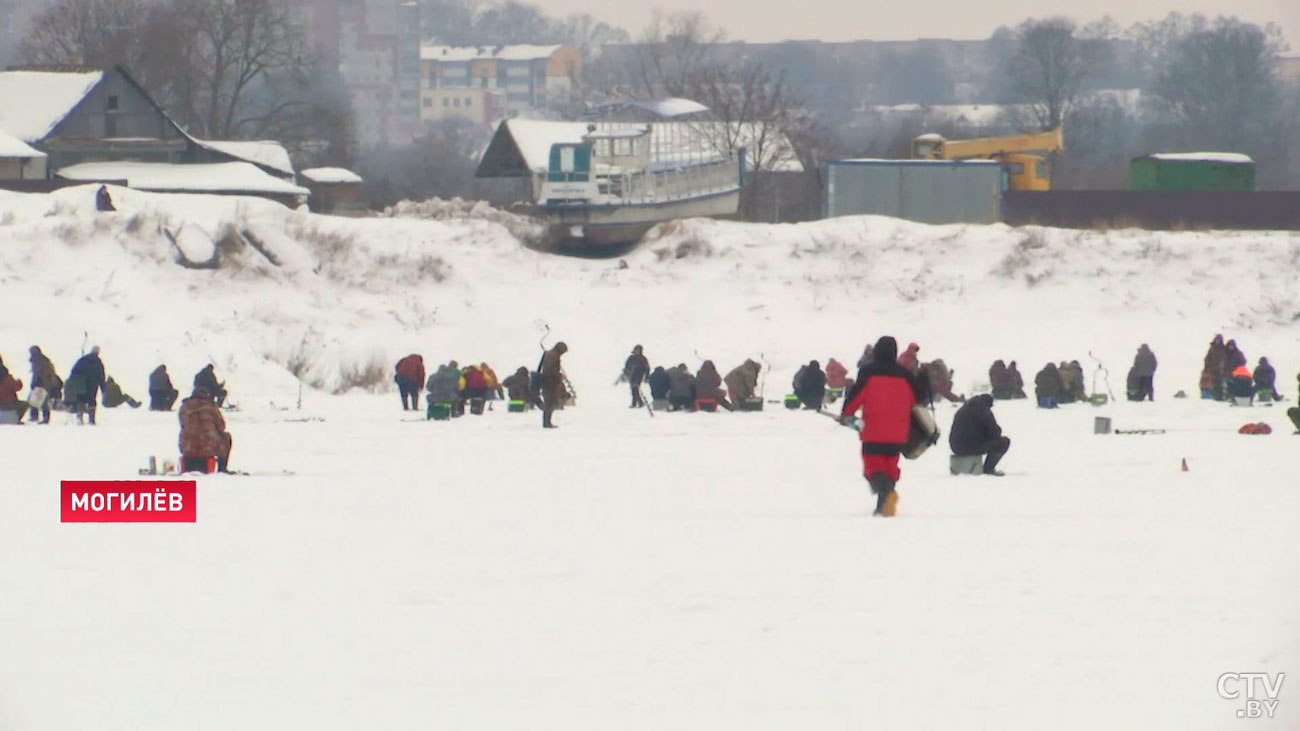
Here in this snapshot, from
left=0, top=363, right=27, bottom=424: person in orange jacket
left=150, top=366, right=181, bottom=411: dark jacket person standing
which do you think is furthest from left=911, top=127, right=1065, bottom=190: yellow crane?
left=0, top=363, right=27, bottom=424: person in orange jacket

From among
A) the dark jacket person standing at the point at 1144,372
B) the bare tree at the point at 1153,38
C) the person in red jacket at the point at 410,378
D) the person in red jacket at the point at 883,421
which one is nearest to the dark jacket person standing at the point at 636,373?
the person in red jacket at the point at 410,378

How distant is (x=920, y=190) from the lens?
51.2m

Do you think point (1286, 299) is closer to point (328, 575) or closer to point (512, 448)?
point (512, 448)

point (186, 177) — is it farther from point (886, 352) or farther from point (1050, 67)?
point (1050, 67)

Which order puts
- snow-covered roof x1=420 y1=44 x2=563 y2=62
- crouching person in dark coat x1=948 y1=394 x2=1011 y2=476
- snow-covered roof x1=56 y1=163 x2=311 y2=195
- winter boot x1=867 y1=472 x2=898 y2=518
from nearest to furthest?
1. winter boot x1=867 y1=472 x2=898 y2=518
2. crouching person in dark coat x1=948 y1=394 x2=1011 y2=476
3. snow-covered roof x1=56 y1=163 x2=311 y2=195
4. snow-covered roof x1=420 y1=44 x2=563 y2=62

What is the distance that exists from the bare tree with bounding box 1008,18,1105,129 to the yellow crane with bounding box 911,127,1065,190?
43678 mm

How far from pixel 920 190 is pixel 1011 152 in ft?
20.9

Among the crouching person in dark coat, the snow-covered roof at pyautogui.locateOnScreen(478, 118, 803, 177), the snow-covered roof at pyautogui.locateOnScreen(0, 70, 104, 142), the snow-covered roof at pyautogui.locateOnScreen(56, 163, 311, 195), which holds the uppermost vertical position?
the snow-covered roof at pyautogui.locateOnScreen(0, 70, 104, 142)

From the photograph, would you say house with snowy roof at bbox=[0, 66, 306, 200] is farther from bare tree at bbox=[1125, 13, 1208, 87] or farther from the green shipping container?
bare tree at bbox=[1125, 13, 1208, 87]

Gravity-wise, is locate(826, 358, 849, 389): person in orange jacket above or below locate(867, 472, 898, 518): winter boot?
above

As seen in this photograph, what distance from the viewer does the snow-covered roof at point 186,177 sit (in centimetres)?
5681

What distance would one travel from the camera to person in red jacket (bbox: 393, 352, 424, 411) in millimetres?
28875

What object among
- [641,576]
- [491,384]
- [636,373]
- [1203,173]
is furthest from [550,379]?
[1203,173]

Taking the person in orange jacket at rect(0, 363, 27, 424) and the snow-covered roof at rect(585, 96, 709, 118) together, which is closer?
the person in orange jacket at rect(0, 363, 27, 424)
